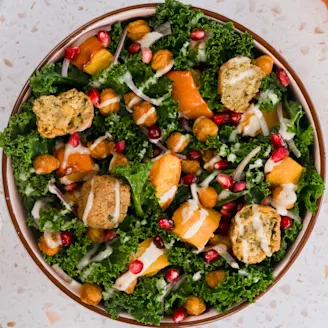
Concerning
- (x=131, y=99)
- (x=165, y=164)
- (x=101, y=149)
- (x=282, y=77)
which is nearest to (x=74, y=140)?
(x=101, y=149)

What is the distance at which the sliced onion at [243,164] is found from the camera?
3018 mm

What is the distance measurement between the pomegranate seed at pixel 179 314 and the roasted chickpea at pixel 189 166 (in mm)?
666

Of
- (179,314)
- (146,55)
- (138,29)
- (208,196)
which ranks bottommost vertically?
(179,314)

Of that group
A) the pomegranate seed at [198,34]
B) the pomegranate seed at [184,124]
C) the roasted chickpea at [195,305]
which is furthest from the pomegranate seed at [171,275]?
the pomegranate seed at [198,34]

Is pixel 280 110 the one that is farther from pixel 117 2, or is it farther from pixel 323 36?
pixel 117 2

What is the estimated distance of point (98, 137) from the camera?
312cm

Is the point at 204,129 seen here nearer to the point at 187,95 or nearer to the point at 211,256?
the point at 187,95

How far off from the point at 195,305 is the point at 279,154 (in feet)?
2.68

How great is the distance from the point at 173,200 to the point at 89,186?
433 mm

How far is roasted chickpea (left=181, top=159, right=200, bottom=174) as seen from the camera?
310cm

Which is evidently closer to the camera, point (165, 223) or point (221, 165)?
point (165, 223)

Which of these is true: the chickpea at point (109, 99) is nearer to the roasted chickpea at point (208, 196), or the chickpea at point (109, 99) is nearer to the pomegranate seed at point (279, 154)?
the roasted chickpea at point (208, 196)

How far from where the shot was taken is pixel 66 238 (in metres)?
3.03

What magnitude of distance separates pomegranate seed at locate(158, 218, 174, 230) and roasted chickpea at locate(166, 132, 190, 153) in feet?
1.12
